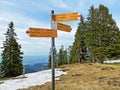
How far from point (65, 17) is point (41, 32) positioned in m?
0.95

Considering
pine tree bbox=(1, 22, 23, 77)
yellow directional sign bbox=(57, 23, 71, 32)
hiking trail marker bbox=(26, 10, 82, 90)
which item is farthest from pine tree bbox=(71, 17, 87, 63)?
hiking trail marker bbox=(26, 10, 82, 90)

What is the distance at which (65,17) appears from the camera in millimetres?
8570

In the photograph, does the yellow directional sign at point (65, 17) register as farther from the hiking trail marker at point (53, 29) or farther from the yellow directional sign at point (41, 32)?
the yellow directional sign at point (41, 32)

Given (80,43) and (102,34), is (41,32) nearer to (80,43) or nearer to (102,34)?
(102,34)

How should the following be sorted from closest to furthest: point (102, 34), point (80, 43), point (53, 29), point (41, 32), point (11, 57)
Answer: point (41, 32) → point (53, 29) → point (11, 57) → point (102, 34) → point (80, 43)

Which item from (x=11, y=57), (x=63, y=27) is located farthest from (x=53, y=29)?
(x=11, y=57)

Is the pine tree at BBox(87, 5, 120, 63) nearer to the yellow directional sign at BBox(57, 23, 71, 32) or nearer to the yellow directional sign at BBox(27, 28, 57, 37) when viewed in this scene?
the yellow directional sign at BBox(57, 23, 71, 32)

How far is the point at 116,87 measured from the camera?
13.7 m

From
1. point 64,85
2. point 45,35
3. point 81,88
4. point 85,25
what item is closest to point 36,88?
point 64,85

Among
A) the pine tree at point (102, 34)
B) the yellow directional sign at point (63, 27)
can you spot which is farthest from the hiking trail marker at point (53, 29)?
the pine tree at point (102, 34)

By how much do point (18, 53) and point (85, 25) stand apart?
17.7m

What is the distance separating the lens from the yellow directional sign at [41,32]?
803cm

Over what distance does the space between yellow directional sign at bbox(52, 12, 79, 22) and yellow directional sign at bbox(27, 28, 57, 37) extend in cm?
42

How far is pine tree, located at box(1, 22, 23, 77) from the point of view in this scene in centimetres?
4556
